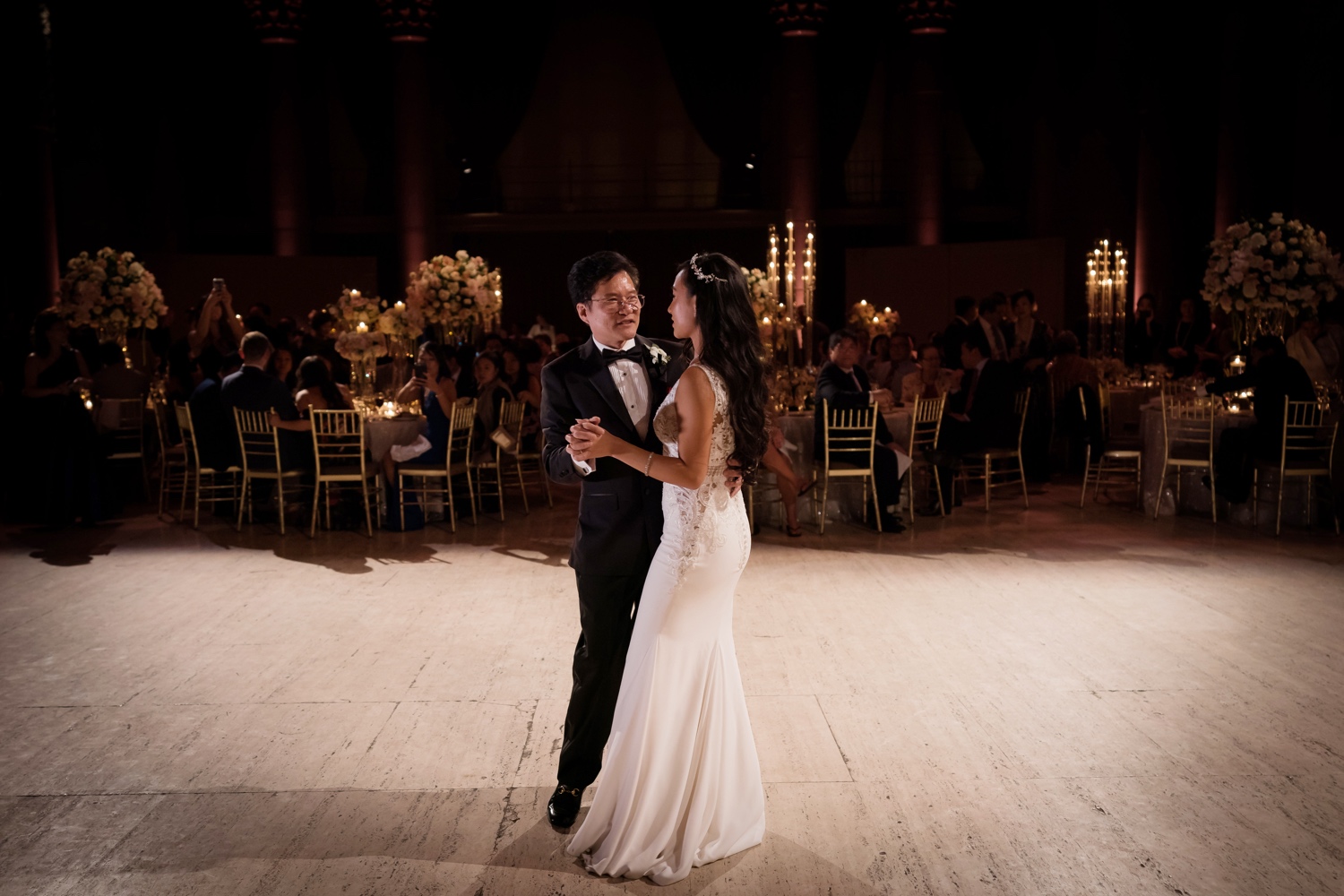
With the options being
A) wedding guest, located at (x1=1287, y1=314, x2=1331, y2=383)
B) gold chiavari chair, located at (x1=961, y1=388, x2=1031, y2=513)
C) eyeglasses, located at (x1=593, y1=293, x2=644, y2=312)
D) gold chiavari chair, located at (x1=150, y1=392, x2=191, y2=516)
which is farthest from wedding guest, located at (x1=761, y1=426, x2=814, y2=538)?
gold chiavari chair, located at (x1=150, y1=392, x2=191, y2=516)

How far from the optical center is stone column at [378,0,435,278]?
1581 centimetres

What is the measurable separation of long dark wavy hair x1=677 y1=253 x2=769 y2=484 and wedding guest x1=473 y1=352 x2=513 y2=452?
5.41 m

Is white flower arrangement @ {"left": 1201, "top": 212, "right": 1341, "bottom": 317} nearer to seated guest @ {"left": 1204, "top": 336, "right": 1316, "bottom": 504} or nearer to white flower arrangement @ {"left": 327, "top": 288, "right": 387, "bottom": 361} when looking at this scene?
seated guest @ {"left": 1204, "top": 336, "right": 1316, "bottom": 504}

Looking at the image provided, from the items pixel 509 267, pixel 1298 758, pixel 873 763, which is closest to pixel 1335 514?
pixel 1298 758

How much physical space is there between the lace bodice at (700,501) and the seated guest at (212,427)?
5.56 meters

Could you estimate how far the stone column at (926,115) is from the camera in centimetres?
1561

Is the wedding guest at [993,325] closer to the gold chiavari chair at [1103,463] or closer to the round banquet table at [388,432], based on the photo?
the gold chiavari chair at [1103,463]

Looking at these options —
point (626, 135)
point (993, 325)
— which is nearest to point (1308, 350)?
point (993, 325)

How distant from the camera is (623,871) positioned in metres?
2.81

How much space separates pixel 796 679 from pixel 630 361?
1.86m

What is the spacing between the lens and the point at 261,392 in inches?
292

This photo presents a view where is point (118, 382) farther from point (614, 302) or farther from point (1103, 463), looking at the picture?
point (1103, 463)

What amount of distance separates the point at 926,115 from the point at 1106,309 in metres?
5.25

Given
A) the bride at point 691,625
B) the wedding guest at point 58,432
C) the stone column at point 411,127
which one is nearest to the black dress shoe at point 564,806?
the bride at point 691,625
